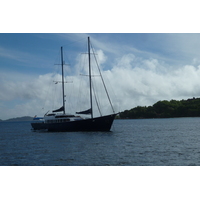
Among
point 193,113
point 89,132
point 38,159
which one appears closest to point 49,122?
point 89,132

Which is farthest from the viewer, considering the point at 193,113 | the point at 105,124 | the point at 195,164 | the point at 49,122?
the point at 193,113

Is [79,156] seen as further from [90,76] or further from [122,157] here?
[90,76]

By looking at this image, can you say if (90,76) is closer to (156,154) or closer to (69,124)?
(69,124)

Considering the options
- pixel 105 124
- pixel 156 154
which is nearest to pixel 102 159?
pixel 156 154

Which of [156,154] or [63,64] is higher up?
[63,64]

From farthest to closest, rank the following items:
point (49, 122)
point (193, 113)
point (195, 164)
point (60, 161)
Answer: point (193, 113) < point (49, 122) < point (60, 161) < point (195, 164)

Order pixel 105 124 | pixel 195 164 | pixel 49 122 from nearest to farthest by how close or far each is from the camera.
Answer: pixel 195 164 → pixel 105 124 → pixel 49 122

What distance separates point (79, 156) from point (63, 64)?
4149cm

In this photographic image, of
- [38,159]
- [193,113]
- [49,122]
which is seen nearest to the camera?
[38,159]

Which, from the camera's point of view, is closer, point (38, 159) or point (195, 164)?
point (195, 164)

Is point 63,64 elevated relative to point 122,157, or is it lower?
elevated

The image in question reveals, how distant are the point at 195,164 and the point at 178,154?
15.8 ft

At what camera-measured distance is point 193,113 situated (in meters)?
188

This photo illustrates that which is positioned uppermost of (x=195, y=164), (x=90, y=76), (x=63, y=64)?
(x=63, y=64)
